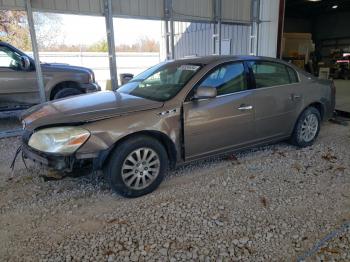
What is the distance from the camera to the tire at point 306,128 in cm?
436

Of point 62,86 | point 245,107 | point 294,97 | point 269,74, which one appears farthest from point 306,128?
point 62,86

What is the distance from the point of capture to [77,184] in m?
3.37

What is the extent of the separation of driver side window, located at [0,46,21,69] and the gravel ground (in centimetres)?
296

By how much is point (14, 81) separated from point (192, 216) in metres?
5.07

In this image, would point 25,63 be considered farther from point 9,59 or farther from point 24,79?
point 9,59

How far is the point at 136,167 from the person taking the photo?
116 inches

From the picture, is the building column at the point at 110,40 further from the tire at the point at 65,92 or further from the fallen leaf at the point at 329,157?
the fallen leaf at the point at 329,157

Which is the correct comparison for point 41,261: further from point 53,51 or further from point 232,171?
point 53,51

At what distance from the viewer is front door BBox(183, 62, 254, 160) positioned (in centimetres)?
327

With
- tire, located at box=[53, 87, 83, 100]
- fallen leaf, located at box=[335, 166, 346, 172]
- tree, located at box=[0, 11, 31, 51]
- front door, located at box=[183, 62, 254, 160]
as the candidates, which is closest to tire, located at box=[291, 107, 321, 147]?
fallen leaf, located at box=[335, 166, 346, 172]

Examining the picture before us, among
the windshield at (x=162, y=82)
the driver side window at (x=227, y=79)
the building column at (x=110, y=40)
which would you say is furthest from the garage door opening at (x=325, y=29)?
the windshield at (x=162, y=82)

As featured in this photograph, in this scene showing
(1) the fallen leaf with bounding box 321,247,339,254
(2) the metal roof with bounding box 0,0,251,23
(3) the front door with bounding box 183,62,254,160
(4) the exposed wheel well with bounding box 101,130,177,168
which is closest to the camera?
(1) the fallen leaf with bounding box 321,247,339,254

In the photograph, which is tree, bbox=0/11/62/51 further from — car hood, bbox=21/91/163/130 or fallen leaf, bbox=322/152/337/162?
fallen leaf, bbox=322/152/337/162

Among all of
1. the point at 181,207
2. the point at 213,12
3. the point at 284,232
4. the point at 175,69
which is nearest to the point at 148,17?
the point at 213,12
